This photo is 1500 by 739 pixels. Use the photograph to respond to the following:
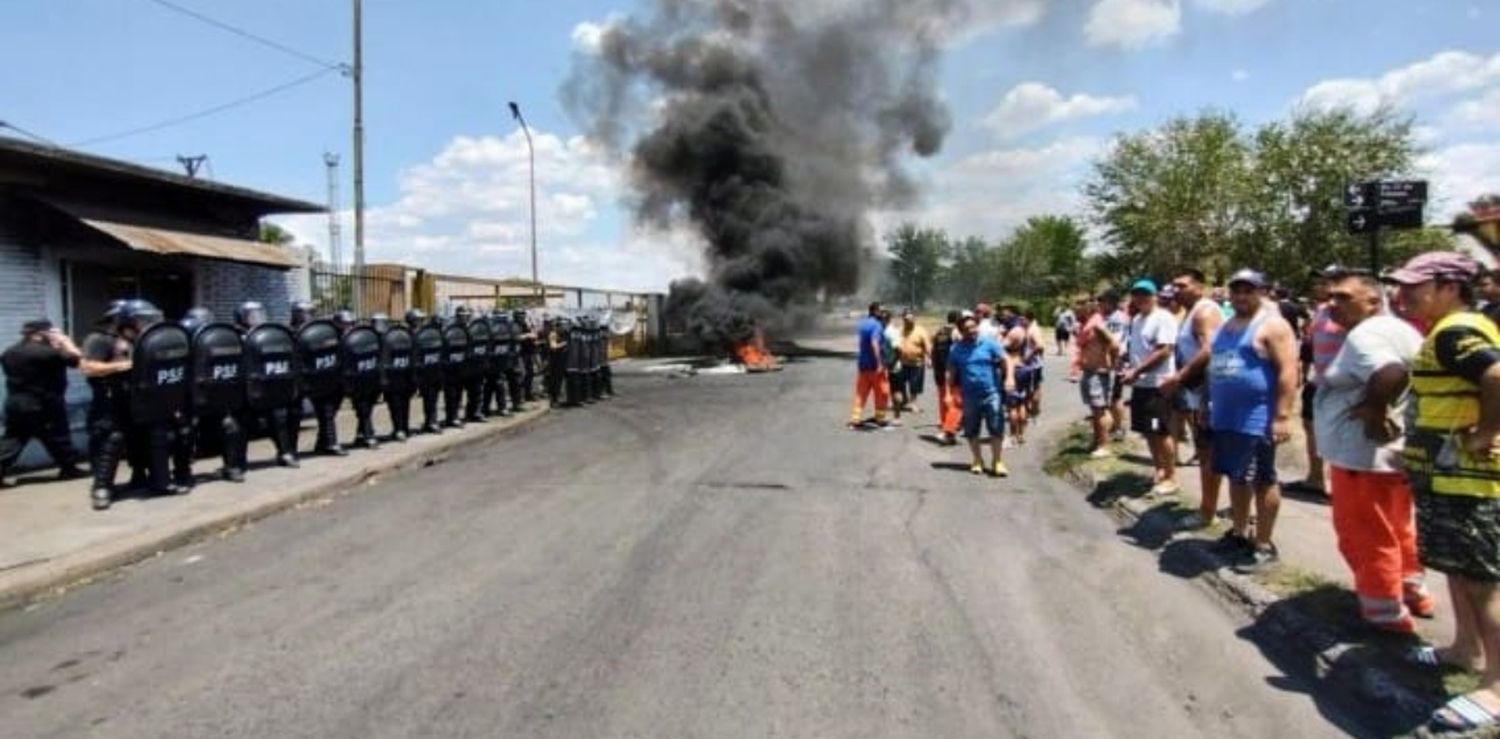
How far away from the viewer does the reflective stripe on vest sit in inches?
153

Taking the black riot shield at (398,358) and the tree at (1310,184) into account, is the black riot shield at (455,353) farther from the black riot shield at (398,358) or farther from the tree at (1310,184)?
the tree at (1310,184)

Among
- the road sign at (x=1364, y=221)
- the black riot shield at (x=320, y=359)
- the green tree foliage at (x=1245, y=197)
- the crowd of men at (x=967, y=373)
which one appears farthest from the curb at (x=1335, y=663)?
the green tree foliage at (x=1245, y=197)

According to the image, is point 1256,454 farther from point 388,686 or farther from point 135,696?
point 135,696

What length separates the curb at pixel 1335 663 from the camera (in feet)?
12.9

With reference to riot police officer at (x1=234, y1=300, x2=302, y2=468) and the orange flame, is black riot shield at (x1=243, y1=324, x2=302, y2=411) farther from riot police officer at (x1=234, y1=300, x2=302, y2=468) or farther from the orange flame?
the orange flame

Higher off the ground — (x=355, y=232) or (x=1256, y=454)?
(x=355, y=232)

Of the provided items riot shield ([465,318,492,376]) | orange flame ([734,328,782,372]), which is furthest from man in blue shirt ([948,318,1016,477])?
orange flame ([734,328,782,372])

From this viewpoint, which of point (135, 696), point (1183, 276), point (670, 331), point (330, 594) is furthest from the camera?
point (670, 331)

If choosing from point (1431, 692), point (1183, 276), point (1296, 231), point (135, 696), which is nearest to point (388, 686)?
point (135, 696)

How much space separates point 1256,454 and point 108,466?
311 inches

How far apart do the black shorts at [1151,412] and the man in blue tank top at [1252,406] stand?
1.83 metres

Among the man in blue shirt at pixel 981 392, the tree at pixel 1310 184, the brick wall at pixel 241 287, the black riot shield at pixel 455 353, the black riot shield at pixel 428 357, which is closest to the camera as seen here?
the man in blue shirt at pixel 981 392

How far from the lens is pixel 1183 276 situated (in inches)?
299

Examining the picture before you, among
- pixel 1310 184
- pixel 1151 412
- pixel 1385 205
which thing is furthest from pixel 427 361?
pixel 1310 184
